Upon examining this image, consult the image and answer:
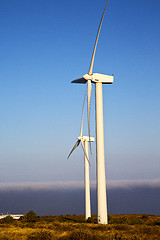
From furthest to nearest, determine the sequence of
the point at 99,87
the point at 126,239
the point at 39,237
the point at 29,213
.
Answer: the point at 29,213 → the point at 99,87 → the point at 39,237 → the point at 126,239

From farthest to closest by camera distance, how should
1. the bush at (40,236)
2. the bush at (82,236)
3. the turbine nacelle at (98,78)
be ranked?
the turbine nacelle at (98,78), the bush at (40,236), the bush at (82,236)

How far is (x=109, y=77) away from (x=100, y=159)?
1337 cm

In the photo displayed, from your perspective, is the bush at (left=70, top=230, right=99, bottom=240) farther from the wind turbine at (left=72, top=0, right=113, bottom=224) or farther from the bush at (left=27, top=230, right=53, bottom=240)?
the wind turbine at (left=72, top=0, right=113, bottom=224)

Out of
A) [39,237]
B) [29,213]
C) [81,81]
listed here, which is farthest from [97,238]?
[29,213]

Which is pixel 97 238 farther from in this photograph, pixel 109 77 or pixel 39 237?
pixel 109 77

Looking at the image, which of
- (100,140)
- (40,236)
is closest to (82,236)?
(40,236)

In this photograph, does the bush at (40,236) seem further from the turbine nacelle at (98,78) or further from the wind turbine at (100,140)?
the turbine nacelle at (98,78)

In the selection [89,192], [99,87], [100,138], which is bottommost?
[89,192]

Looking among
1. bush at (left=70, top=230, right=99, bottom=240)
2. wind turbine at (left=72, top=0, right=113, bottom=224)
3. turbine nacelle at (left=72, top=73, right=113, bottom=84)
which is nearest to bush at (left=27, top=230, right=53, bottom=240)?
bush at (left=70, top=230, right=99, bottom=240)

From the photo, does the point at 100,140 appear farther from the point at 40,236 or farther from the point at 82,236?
the point at 40,236

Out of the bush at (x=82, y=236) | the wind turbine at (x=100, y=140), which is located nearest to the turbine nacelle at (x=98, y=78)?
the wind turbine at (x=100, y=140)

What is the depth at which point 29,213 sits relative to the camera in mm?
54625

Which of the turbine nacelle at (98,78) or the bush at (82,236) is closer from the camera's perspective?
the bush at (82,236)

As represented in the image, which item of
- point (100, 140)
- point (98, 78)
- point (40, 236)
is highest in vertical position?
point (98, 78)
